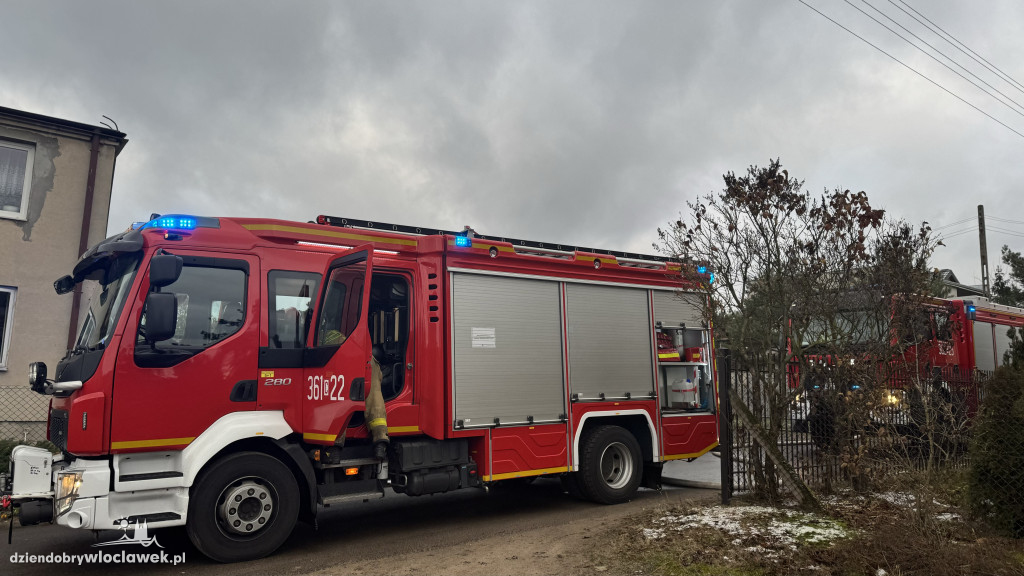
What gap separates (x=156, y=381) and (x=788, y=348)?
5999 mm

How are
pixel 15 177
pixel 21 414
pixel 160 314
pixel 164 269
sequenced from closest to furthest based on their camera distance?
pixel 160 314 → pixel 164 269 → pixel 21 414 → pixel 15 177

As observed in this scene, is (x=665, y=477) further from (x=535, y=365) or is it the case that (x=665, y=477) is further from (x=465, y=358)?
(x=465, y=358)

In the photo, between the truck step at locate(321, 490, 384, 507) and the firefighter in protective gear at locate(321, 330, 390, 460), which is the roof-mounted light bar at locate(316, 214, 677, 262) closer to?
the firefighter in protective gear at locate(321, 330, 390, 460)

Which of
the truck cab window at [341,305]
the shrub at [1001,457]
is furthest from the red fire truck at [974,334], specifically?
the truck cab window at [341,305]

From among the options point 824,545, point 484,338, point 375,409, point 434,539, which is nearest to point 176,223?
point 375,409

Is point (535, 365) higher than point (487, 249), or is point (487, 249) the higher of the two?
point (487, 249)

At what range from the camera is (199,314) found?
244 inches

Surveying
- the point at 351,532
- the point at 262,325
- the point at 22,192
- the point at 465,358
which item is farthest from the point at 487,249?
the point at 22,192

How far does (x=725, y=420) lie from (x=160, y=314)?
5581mm

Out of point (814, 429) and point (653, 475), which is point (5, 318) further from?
point (814, 429)

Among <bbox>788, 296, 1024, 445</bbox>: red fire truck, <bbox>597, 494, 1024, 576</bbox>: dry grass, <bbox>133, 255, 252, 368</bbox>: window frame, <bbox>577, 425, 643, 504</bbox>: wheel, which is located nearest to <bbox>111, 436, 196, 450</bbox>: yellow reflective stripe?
<bbox>133, 255, 252, 368</bbox>: window frame

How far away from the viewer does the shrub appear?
5535 millimetres

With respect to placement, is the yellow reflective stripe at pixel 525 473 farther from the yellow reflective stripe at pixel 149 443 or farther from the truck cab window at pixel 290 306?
the yellow reflective stripe at pixel 149 443

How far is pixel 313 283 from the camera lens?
22.5 feet
